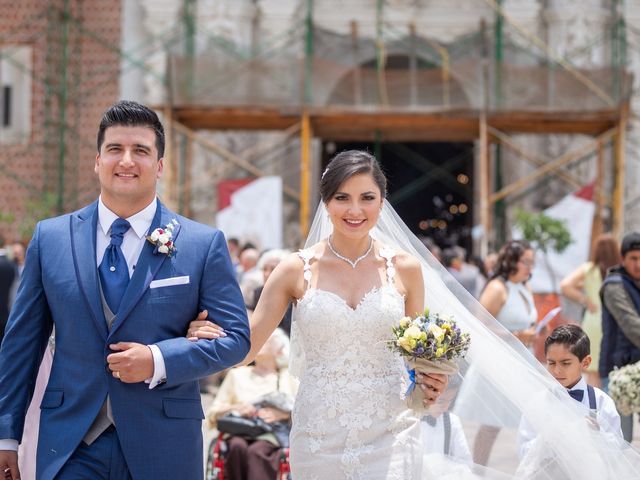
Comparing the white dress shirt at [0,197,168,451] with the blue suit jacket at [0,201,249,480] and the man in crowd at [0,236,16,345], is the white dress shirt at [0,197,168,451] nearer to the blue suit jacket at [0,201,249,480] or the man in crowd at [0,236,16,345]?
the blue suit jacket at [0,201,249,480]

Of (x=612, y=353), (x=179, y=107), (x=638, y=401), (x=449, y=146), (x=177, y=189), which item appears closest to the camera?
(x=638, y=401)

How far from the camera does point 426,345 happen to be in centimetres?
450

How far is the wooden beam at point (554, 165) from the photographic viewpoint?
17391 millimetres

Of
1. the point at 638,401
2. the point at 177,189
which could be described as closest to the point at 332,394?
the point at 638,401

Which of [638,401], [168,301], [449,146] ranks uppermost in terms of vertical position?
[449,146]

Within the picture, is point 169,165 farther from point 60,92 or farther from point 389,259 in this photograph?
point 389,259

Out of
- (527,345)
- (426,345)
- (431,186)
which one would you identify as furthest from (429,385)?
(431,186)

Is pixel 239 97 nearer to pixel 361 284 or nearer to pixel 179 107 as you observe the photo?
pixel 179 107

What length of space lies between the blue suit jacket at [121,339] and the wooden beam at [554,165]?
45.2 feet

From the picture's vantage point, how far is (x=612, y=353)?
7.58 m

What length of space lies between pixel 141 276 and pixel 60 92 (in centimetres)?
1681

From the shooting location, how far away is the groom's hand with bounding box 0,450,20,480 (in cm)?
393

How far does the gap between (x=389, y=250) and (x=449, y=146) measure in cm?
1854

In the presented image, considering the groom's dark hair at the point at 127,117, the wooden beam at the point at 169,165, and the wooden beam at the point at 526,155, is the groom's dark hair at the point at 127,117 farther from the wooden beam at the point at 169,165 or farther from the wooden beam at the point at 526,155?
the wooden beam at the point at 526,155
